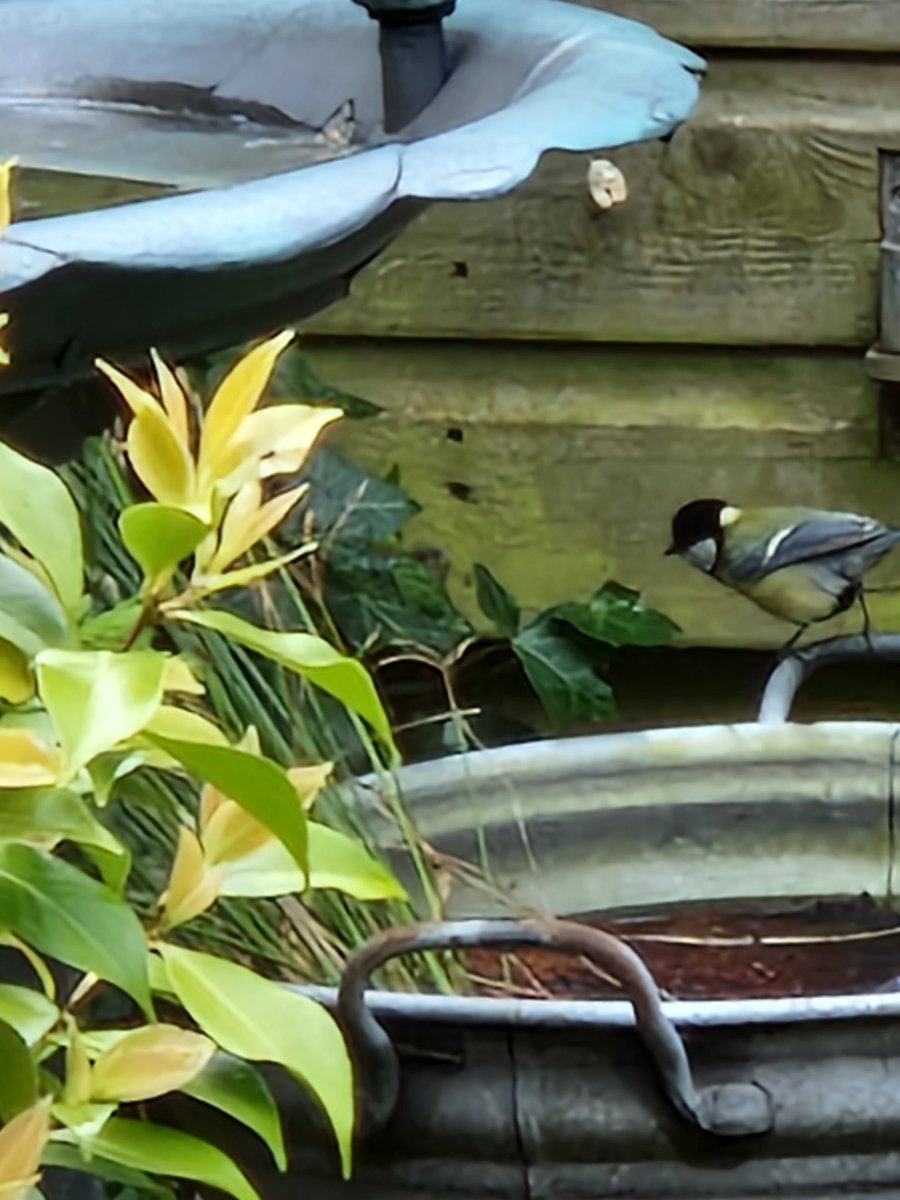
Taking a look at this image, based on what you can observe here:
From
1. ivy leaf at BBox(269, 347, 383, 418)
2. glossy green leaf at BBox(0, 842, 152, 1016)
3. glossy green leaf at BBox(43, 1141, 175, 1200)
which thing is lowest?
ivy leaf at BBox(269, 347, 383, 418)

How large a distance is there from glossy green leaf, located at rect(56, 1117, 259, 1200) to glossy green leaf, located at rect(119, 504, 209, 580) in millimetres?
166

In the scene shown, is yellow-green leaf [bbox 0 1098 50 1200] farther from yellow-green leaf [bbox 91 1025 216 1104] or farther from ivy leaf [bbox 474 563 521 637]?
ivy leaf [bbox 474 563 521 637]

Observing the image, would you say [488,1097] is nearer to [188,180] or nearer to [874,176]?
[188,180]

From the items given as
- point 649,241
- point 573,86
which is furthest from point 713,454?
point 573,86

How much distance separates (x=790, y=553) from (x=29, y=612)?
87cm

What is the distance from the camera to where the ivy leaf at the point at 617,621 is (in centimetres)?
148

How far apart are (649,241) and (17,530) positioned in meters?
1.07

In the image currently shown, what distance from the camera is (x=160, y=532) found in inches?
21.6

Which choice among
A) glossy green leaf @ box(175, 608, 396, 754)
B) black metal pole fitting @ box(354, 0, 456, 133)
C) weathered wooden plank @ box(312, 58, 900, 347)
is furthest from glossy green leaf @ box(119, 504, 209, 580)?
weathered wooden plank @ box(312, 58, 900, 347)

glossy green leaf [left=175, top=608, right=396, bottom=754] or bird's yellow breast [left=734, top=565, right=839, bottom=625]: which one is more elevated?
glossy green leaf [left=175, top=608, right=396, bottom=754]

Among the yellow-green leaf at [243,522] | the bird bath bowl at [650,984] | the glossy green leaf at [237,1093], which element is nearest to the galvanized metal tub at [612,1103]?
the bird bath bowl at [650,984]

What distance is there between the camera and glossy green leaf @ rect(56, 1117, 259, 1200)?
2.01 ft

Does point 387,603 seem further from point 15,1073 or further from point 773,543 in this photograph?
point 15,1073

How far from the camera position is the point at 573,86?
32.1 inches
